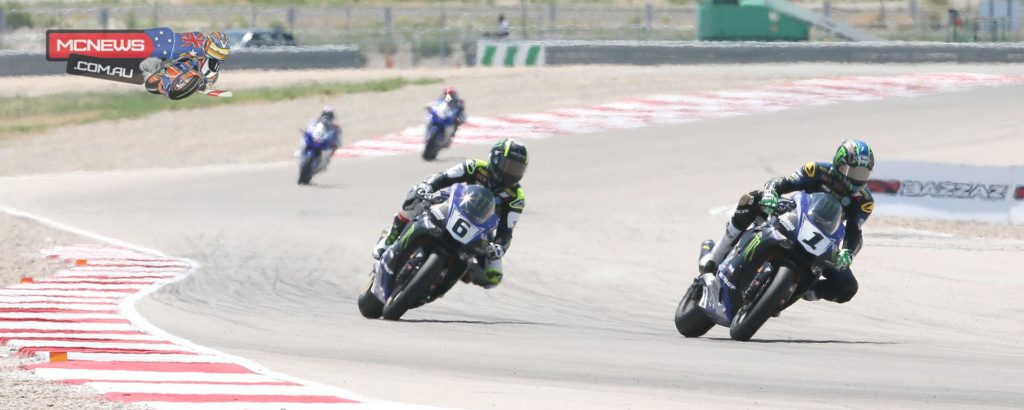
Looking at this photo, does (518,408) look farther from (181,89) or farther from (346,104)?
(346,104)

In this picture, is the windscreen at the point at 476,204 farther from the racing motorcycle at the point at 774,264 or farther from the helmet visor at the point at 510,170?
the racing motorcycle at the point at 774,264

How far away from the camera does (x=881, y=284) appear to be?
15820mm

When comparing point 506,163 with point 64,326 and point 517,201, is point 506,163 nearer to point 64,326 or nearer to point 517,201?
point 517,201

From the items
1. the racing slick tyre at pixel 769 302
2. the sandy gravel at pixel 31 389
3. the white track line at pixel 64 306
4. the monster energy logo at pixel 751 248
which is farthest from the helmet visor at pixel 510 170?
the sandy gravel at pixel 31 389

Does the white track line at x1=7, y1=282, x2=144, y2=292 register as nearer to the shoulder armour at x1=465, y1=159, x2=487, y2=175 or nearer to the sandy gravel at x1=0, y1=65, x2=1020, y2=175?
the shoulder armour at x1=465, y1=159, x2=487, y2=175

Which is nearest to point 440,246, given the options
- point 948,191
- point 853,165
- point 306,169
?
point 853,165

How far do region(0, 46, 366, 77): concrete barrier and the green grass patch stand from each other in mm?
1535

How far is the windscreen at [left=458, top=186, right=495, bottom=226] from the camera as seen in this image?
12.0 metres

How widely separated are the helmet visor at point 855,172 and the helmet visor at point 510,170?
8.00 ft

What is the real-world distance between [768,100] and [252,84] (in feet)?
44.4

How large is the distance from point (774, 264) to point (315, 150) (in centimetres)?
1369

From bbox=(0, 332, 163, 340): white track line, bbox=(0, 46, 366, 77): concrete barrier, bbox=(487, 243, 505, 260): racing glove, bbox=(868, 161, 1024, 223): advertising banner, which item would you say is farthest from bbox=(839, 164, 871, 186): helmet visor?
bbox=(0, 46, 366, 77): concrete barrier

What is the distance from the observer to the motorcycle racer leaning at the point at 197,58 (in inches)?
392

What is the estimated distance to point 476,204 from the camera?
12.0 m
